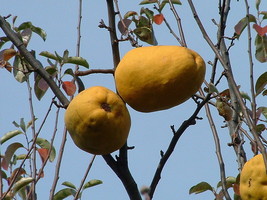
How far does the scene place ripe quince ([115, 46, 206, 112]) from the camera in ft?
5.30

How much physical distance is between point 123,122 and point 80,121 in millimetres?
127

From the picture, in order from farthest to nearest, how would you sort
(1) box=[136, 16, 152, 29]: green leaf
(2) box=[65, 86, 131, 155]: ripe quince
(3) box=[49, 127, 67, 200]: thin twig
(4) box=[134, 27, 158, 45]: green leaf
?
(1) box=[136, 16, 152, 29]: green leaf, (4) box=[134, 27, 158, 45]: green leaf, (3) box=[49, 127, 67, 200]: thin twig, (2) box=[65, 86, 131, 155]: ripe quince

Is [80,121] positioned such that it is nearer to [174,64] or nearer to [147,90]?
[147,90]

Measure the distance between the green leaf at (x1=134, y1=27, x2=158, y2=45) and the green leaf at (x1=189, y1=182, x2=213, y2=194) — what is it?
2.33 feet

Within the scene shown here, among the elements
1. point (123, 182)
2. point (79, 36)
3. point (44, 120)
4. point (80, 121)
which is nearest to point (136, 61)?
point (80, 121)

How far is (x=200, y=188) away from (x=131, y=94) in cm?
116

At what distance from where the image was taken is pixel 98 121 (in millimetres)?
1594

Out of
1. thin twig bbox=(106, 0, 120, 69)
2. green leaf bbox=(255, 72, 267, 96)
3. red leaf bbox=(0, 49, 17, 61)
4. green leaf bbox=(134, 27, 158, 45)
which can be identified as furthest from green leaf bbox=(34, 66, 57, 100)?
green leaf bbox=(255, 72, 267, 96)

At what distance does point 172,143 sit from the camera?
1767 mm

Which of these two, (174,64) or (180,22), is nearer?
(174,64)

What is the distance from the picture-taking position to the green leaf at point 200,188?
2623 mm

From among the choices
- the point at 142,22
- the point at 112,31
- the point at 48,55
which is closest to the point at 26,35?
the point at 48,55

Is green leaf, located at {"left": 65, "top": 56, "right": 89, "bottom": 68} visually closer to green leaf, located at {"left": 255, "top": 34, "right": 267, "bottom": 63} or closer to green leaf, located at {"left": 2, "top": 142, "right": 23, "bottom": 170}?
green leaf, located at {"left": 2, "top": 142, "right": 23, "bottom": 170}

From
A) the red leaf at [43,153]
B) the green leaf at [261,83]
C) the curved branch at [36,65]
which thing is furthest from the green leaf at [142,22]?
the curved branch at [36,65]
